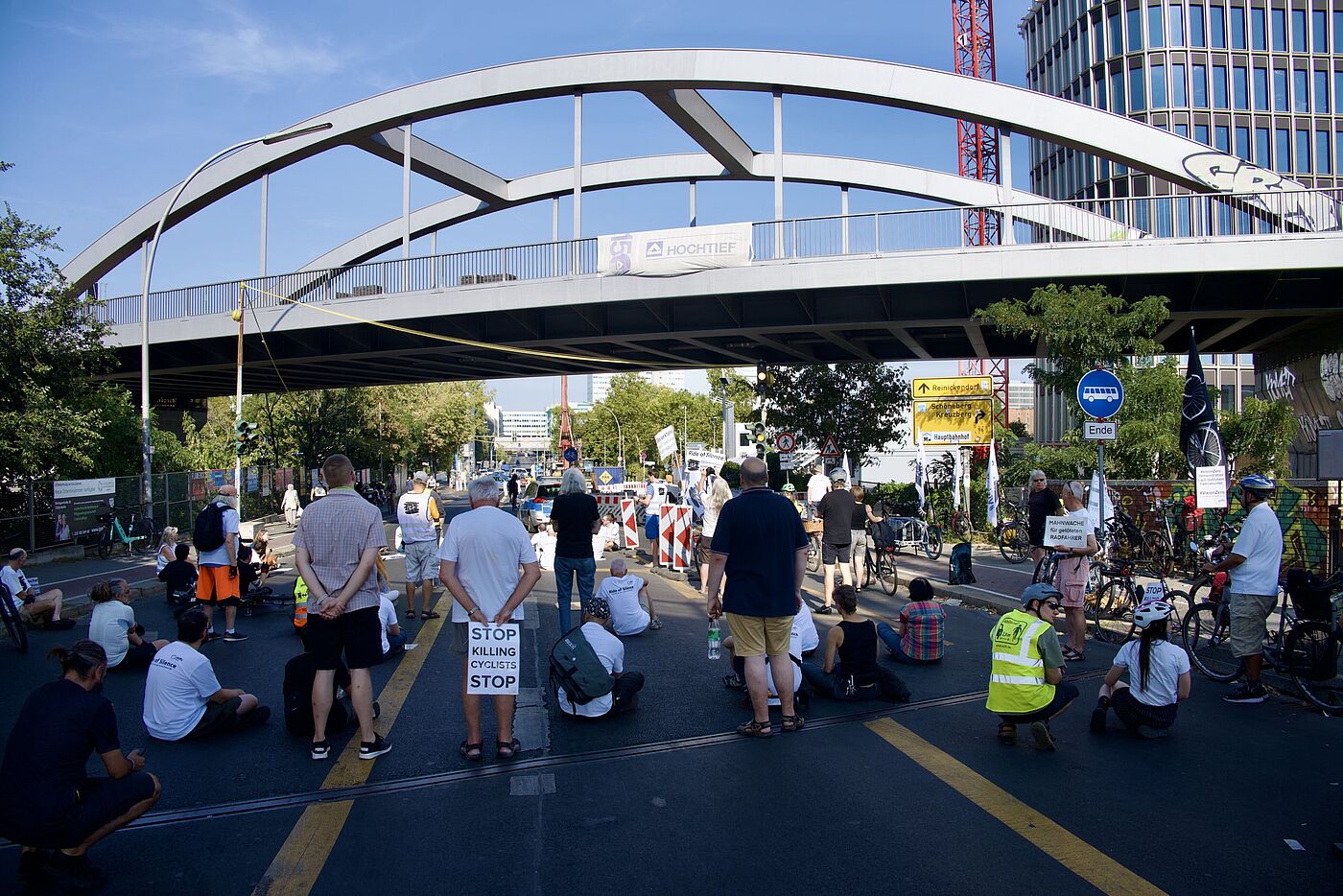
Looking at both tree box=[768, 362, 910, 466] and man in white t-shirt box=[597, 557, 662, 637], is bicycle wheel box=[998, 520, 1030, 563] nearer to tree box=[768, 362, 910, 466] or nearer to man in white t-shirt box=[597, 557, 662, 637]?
man in white t-shirt box=[597, 557, 662, 637]

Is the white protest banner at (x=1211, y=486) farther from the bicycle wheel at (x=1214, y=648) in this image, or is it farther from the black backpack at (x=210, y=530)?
the black backpack at (x=210, y=530)

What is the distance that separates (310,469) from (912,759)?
44.3 metres

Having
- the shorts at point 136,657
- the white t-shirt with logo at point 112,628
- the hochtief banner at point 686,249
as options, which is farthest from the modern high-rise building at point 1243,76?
the white t-shirt with logo at point 112,628

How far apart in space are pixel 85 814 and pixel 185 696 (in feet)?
7.26

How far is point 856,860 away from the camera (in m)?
4.25

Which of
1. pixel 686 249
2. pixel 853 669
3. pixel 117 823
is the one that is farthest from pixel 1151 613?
pixel 686 249

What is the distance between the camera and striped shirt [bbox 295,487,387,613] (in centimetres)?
571

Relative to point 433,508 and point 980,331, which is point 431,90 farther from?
point 433,508

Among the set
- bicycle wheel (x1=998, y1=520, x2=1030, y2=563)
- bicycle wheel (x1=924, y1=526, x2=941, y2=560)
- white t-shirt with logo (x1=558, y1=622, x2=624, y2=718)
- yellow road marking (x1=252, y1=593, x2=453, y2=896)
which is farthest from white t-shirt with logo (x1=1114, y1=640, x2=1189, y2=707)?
bicycle wheel (x1=924, y1=526, x2=941, y2=560)

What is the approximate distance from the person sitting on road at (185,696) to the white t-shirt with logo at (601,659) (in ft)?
7.64

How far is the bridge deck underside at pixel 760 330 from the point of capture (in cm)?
2259

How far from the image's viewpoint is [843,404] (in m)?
33.2

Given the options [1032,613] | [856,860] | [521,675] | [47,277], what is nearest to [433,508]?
[521,675]

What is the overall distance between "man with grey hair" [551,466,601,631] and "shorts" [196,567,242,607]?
3.67 m
